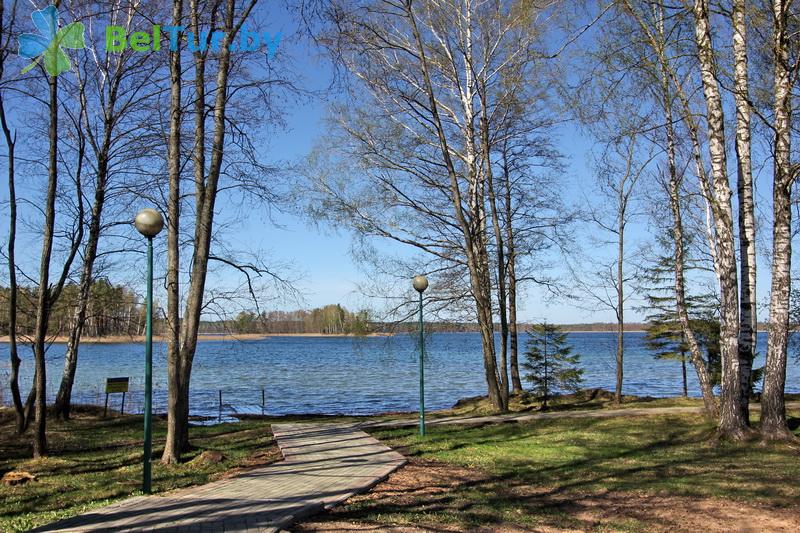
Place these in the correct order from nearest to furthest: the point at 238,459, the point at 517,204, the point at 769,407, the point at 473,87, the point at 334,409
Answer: the point at 238,459, the point at 769,407, the point at 473,87, the point at 517,204, the point at 334,409

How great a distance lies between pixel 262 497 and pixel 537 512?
2.73 meters

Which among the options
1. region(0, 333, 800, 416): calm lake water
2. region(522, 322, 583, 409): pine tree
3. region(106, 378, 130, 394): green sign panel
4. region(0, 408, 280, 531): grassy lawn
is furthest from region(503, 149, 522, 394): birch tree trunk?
region(106, 378, 130, 394): green sign panel

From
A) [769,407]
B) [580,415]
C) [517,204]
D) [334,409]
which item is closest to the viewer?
[769,407]

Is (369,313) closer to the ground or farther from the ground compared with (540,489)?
farther from the ground

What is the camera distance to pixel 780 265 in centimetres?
1026

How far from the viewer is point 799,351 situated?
76.7 ft

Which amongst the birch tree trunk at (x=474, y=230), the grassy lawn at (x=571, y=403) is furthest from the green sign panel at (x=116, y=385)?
the birch tree trunk at (x=474, y=230)

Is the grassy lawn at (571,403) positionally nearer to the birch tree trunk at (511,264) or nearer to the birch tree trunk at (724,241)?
the birch tree trunk at (511,264)

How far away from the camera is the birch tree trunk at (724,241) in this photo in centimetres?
1034

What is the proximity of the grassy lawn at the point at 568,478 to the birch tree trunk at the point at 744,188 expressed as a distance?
1.37 metres

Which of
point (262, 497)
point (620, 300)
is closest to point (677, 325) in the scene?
point (620, 300)

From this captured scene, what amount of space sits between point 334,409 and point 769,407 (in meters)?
15.7

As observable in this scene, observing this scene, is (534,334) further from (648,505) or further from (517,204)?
(648,505)

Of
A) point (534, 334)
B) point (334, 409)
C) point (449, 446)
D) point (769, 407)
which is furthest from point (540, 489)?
point (334, 409)
